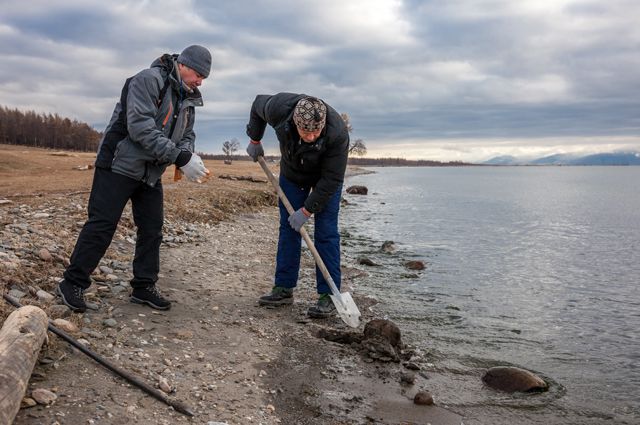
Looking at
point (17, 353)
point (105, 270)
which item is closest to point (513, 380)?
point (17, 353)

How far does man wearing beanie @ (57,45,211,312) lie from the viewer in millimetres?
5422

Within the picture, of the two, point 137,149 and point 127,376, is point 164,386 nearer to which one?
point 127,376

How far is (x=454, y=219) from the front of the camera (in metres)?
26.5

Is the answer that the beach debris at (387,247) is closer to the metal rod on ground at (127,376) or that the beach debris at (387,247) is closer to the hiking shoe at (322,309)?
the hiking shoe at (322,309)

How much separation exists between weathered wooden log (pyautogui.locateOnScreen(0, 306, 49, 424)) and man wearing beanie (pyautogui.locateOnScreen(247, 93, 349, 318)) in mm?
3155

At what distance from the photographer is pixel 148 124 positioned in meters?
5.37

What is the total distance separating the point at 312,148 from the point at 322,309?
223cm

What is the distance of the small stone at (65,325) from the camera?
4965 mm

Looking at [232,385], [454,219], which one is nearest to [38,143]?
[454,219]

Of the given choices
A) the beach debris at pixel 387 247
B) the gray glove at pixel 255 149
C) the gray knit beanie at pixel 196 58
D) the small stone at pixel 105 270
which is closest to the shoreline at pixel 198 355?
the small stone at pixel 105 270

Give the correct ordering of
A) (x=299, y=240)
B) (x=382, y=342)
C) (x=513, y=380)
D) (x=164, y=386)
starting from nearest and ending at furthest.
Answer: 1. (x=164, y=386)
2. (x=513, y=380)
3. (x=382, y=342)
4. (x=299, y=240)

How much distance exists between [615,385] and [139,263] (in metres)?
5.67

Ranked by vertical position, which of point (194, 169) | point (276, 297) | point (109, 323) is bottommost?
point (276, 297)

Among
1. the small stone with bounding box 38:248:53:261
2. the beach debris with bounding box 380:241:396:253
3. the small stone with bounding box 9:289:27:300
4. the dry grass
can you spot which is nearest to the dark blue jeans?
the dry grass
